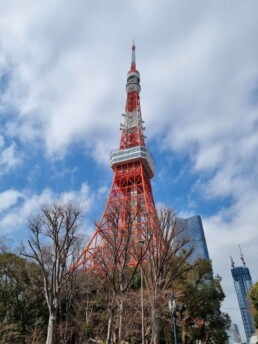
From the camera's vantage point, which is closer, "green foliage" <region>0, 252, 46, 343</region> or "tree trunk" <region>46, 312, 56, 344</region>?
"tree trunk" <region>46, 312, 56, 344</region>

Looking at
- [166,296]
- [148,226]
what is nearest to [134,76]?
[148,226]

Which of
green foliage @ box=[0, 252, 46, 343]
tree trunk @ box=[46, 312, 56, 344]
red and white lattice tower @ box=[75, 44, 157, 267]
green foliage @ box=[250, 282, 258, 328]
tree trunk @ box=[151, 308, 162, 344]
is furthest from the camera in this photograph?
red and white lattice tower @ box=[75, 44, 157, 267]

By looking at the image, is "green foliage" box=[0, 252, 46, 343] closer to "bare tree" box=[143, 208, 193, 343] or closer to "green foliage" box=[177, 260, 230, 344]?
"bare tree" box=[143, 208, 193, 343]

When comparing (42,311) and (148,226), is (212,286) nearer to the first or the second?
(148,226)

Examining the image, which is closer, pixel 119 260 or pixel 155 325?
pixel 155 325

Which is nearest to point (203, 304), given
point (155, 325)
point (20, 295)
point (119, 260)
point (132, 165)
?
point (155, 325)

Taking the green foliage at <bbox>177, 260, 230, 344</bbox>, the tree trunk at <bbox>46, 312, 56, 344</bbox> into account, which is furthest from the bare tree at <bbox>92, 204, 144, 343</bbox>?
the green foliage at <bbox>177, 260, 230, 344</bbox>

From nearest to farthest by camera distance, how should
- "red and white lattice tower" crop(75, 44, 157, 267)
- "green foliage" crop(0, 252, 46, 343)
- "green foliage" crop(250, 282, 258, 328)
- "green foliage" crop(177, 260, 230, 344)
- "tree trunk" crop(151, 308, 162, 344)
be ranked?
"tree trunk" crop(151, 308, 162, 344)
"green foliage" crop(177, 260, 230, 344)
"green foliage" crop(0, 252, 46, 343)
"green foliage" crop(250, 282, 258, 328)
"red and white lattice tower" crop(75, 44, 157, 267)

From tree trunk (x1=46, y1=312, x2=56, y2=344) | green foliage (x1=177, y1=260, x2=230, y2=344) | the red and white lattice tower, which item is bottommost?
tree trunk (x1=46, y1=312, x2=56, y2=344)

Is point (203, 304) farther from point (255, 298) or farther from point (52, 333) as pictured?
point (52, 333)

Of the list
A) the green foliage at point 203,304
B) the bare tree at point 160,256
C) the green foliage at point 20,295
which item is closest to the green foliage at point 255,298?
the green foliage at point 203,304

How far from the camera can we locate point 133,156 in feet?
105

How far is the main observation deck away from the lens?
3186cm

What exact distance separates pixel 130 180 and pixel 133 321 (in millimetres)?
18104
